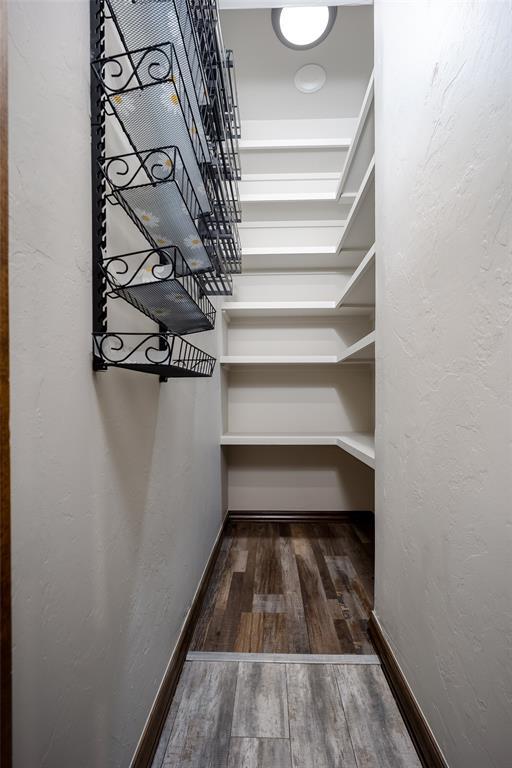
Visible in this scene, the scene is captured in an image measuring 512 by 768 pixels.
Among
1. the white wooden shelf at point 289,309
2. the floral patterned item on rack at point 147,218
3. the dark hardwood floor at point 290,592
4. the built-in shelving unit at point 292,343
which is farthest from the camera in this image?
the built-in shelving unit at point 292,343

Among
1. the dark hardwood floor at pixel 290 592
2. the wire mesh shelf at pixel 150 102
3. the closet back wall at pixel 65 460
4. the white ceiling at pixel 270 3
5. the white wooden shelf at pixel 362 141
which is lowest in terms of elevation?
the dark hardwood floor at pixel 290 592

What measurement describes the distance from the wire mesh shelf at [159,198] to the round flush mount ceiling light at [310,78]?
1.71m

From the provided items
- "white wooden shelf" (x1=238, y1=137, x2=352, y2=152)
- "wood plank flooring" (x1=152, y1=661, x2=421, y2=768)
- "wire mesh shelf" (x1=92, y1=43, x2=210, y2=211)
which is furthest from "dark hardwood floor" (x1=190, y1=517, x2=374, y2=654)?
"white wooden shelf" (x1=238, y1=137, x2=352, y2=152)

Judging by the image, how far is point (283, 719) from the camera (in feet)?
3.52

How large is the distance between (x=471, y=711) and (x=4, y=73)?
124 cm

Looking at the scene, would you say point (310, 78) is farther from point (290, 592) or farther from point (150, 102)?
point (290, 592)

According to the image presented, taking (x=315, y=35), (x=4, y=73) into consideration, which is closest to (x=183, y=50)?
(x=4, y=73)

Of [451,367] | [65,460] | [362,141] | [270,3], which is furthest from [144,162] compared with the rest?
[270,3]

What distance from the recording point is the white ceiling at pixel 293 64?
1935 millimetres

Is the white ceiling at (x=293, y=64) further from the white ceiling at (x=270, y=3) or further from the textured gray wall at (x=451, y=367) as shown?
the textured gray wall at (x=451, y=367)

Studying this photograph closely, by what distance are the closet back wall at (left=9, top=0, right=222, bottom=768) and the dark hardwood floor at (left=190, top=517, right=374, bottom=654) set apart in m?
0.56

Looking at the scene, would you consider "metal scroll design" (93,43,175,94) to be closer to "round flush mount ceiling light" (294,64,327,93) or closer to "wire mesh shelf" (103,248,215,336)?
"wire mesh shelf" (103,248,215,336)

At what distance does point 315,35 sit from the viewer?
6.47 feet

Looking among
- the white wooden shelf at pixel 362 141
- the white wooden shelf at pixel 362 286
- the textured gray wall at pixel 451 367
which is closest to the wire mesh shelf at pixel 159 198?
the textured gray wall at pixel 451 367
